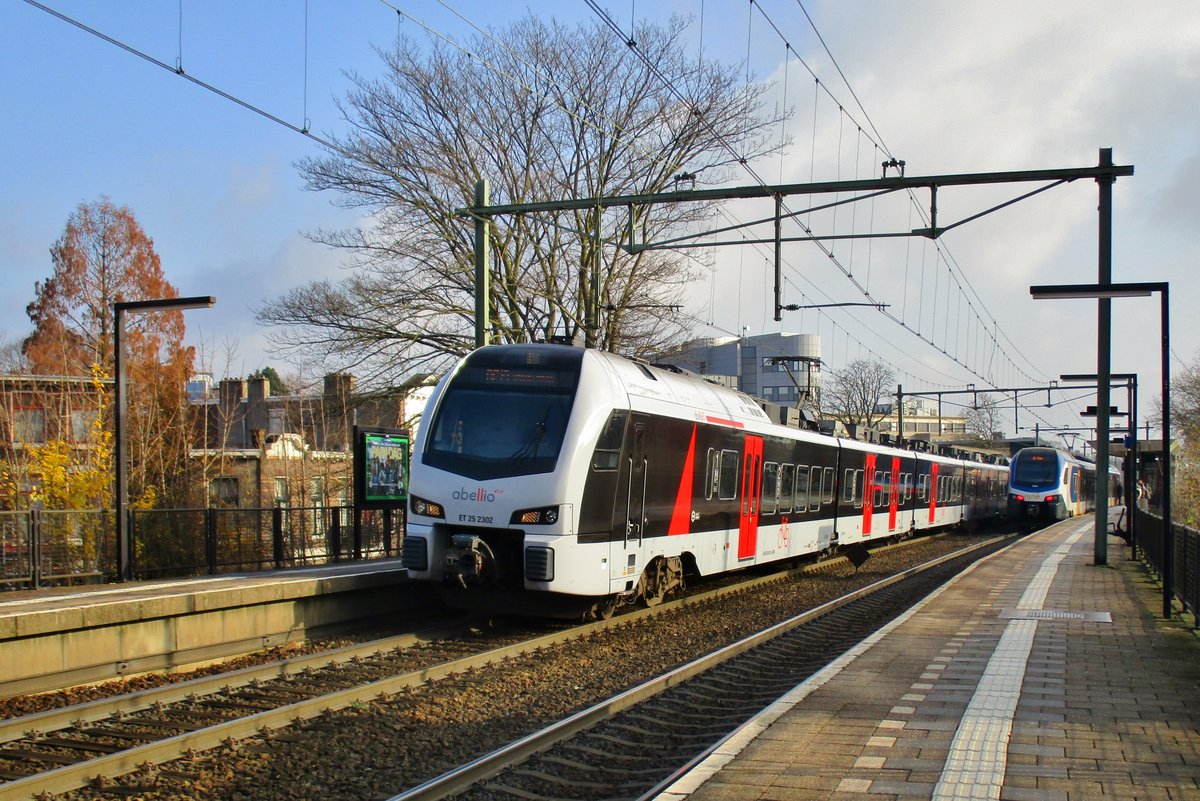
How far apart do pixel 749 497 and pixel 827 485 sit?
19.4 ft

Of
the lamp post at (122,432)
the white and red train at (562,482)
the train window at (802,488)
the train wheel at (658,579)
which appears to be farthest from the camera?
the train window at (802,488)

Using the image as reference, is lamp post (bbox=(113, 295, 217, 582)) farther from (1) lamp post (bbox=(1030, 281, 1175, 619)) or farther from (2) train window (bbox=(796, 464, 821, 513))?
(1) lamp post (bbox=(1030, 281, 1175, 619))

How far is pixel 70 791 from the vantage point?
6.49 m

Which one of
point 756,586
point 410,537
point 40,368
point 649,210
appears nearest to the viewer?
point 410,537

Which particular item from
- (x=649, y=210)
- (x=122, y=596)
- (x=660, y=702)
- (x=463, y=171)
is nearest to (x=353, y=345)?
(x=463, y=171)

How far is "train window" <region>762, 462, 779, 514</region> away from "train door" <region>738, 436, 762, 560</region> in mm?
270

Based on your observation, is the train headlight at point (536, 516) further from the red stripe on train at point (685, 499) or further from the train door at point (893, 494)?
the train door at point (893, 494)

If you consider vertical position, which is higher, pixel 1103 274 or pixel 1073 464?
pixel 1103 274

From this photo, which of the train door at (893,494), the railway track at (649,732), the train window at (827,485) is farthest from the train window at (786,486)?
the train door at (893,494)

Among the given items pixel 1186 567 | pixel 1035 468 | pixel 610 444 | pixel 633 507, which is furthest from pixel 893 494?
pixel 610 444

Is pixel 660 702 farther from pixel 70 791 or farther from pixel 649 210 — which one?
pixel 649 210

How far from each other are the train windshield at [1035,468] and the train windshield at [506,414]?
3619 centimetres

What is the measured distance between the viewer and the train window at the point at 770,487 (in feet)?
60.0

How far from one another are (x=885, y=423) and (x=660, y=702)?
109582 millimetres
